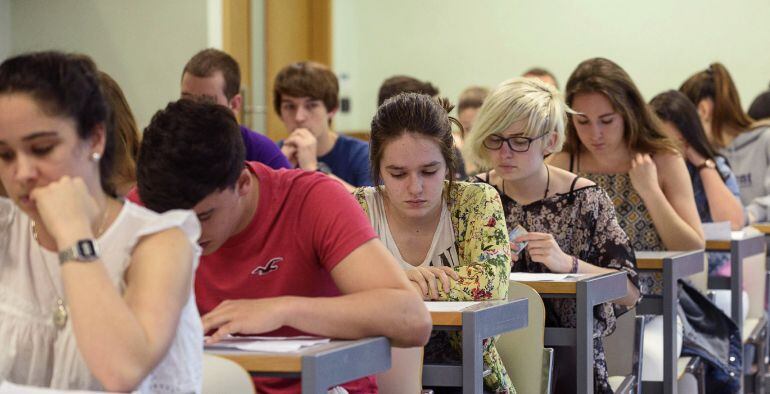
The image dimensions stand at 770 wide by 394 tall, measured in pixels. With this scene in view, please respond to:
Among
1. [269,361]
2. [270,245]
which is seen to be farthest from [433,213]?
[269,361]

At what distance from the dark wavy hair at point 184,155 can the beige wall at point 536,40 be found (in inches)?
280

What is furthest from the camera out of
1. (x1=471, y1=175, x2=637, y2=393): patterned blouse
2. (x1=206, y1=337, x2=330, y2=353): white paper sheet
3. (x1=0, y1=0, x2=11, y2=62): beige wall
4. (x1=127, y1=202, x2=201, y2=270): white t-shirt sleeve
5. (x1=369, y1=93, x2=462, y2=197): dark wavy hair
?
(x1=0, y1=0, x2=11, y2=62): beige wall

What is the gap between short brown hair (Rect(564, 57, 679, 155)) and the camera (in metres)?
4.09

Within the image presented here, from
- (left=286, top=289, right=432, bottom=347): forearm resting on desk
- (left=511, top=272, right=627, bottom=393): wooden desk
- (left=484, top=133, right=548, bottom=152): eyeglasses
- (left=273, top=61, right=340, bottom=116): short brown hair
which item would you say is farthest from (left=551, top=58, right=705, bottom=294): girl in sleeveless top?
(left=286, top=289, right=432, bottom=347): forearm resting on desk

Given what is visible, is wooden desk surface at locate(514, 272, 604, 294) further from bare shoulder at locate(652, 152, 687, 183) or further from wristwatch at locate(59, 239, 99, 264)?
wristwatch at locate(59, 239, 99, 264)

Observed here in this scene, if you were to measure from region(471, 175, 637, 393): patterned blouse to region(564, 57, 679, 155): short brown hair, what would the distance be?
67 cm

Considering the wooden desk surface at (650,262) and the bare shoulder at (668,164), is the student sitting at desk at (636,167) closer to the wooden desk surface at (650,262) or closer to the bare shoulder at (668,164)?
the bare shoulder at (668,164)

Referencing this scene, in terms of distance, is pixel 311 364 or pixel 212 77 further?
pixel 212 77

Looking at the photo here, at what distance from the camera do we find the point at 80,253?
1.57 metres

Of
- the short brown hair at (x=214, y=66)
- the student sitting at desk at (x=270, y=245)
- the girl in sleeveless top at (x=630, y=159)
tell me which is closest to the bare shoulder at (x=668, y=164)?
the girl in sleeveless top at (x=630, y=159)

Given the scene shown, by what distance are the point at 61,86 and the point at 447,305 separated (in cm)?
113

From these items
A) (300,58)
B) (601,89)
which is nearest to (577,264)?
(601,89)

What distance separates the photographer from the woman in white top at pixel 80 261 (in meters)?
1.55

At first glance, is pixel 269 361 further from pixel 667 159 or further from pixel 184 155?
pixel 667 159
